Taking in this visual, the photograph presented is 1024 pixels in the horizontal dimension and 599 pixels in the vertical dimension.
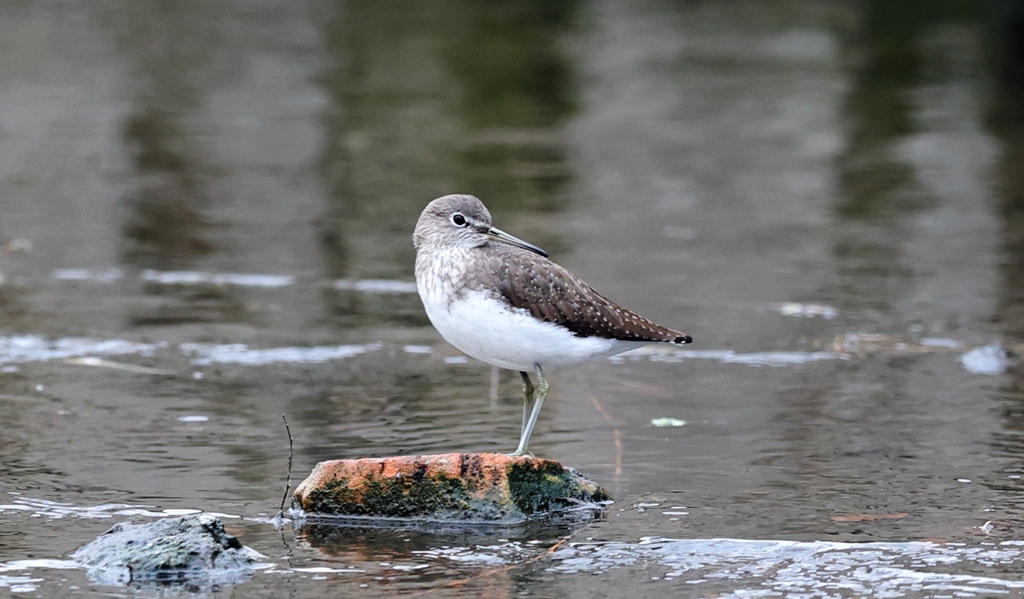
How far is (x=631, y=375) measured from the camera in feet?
28.9

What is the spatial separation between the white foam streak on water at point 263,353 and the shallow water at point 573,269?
0.11ft

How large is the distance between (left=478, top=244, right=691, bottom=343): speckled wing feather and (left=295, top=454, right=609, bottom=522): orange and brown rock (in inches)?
28.3

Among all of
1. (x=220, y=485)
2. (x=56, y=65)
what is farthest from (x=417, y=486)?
(x=56, y=65)

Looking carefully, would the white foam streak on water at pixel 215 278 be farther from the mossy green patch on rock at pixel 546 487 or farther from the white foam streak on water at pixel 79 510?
the mossy green patch on rock at pixel 546 487

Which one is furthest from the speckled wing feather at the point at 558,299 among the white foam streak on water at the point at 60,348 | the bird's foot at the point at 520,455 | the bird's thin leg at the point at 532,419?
the white foam streak on water at the point at 60,348

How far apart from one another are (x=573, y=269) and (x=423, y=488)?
5203 millimetres

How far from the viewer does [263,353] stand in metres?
9.15

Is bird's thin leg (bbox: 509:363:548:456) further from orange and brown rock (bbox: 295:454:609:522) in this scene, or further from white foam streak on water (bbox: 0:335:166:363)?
white foam streak on water (bbox: 0:335:166:363)

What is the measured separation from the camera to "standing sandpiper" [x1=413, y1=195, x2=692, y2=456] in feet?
21.5

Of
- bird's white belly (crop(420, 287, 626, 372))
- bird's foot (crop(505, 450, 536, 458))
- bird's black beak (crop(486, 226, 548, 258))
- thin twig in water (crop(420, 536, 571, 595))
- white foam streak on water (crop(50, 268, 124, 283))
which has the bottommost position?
thin twig in water (crop(420, 536, 571, 595))

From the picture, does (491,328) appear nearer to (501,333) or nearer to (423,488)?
(501,333)

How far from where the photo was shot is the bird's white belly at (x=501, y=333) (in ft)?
21.4

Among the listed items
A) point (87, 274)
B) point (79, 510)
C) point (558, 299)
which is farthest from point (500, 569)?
point (87, 274)

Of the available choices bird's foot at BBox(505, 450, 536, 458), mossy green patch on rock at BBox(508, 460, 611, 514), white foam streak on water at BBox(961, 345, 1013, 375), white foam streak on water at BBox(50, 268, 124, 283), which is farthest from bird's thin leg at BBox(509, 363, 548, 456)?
white foam streak on water at BBox(50, 268, 124, 283)
